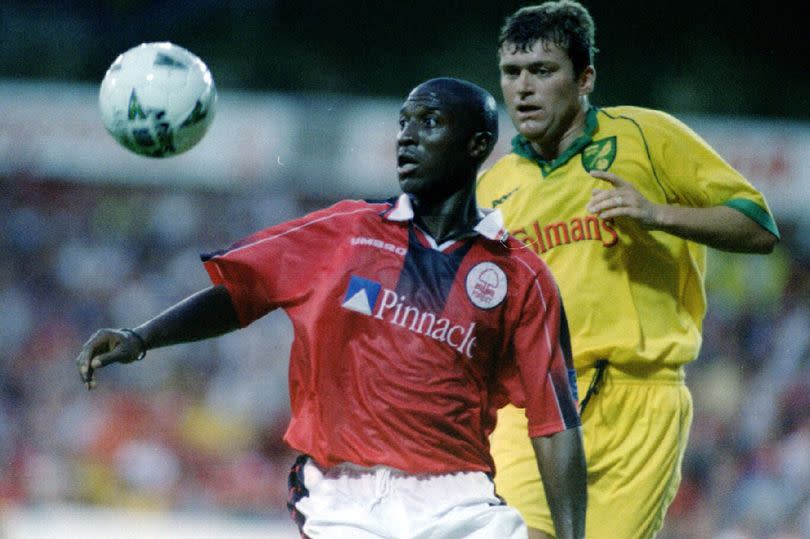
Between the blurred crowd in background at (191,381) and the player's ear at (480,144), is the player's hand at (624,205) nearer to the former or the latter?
the player's ear at (480,144)

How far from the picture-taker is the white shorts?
3104 mm

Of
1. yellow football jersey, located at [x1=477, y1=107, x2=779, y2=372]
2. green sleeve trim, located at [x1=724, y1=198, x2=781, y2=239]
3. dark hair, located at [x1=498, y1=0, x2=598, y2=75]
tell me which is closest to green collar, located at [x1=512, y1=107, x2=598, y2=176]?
yellow football jersey, located at [x1=477, y1=107, x2=779, y2=372]

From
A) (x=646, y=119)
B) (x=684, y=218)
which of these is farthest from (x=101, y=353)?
(x=646, y=119)

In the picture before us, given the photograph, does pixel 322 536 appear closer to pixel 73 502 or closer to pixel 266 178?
pixel 73 502

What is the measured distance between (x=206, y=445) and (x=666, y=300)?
8173 mm

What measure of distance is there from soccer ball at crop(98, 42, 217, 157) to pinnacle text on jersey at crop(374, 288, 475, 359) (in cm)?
112

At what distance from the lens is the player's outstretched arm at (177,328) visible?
3246 mm

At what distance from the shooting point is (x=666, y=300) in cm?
415

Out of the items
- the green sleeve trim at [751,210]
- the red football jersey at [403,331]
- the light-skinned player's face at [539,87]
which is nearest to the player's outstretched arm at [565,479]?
the red football jersey at [403,331]

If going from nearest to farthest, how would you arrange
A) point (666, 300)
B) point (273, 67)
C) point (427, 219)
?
point (427, 219) < point (666, 300) < point (273, 67)

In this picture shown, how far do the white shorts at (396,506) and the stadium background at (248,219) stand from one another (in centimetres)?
744

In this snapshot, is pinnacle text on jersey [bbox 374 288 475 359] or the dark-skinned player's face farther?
the dark-skinned player's face

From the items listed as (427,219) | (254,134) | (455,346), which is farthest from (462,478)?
(254,134)

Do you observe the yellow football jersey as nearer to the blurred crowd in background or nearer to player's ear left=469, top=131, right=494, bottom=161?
player's ear left=469, top=131, right=494, bottom=161
